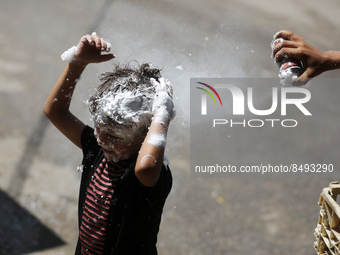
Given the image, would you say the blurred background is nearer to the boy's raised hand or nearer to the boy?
the boy

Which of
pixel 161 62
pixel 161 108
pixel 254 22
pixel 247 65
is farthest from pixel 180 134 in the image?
pixel 161 108

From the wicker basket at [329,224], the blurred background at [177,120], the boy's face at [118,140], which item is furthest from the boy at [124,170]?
the blurred background at [177,120]

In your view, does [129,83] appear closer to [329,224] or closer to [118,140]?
[118,140]

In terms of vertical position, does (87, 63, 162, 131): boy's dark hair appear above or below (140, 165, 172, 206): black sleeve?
above

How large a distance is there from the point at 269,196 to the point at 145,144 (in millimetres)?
2192

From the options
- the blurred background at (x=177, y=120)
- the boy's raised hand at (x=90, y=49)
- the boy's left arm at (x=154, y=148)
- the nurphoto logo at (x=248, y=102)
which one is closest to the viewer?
the boy's left arm at (x=154, y=148)

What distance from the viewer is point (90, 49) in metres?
1.96

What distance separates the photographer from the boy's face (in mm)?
1747

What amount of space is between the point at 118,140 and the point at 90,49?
0.43 metres

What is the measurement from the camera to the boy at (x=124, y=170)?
1.73 meters

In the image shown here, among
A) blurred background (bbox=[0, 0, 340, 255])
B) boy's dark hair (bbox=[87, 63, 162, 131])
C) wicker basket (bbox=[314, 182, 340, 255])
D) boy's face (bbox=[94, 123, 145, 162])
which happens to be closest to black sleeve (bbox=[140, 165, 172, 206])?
boy's face (bbox=[94, 123, 145, 162])
